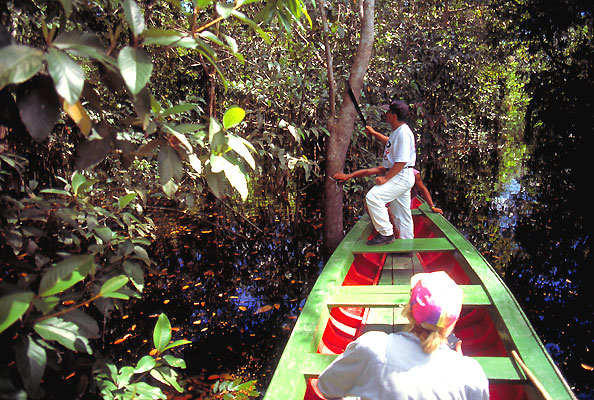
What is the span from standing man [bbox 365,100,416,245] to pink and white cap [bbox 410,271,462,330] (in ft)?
7.74

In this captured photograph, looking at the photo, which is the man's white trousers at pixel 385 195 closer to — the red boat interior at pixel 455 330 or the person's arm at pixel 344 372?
the red boat interior at pixel 455 330

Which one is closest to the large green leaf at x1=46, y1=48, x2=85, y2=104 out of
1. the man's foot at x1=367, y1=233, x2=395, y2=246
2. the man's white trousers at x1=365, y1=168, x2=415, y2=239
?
the man's white trousers at x1=365, y1=168, x2=415, y2=239

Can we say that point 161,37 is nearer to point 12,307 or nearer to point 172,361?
point 12,307

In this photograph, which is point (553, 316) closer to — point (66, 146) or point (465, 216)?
point (465, 216)

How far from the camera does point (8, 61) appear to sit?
0.88 m

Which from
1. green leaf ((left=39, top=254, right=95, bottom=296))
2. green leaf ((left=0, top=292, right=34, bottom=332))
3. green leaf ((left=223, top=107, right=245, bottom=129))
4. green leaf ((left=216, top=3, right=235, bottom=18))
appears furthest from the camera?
green leaf ((left=223, top=107, right=245, bottom=129))

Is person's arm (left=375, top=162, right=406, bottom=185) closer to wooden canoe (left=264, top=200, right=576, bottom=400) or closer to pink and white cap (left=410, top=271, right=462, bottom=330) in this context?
wooden canoe (left=264, top=200, right=576, bottom=400)

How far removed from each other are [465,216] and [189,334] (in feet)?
23.3

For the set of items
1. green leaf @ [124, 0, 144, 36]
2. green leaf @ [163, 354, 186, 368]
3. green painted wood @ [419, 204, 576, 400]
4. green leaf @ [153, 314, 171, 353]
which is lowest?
green painted wood @ [419, 204, 576, 400]

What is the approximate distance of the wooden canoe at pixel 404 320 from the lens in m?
1.93

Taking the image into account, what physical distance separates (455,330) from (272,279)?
3367 mm

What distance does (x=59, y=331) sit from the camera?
3.44 feet

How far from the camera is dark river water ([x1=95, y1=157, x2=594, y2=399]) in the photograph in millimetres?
4309

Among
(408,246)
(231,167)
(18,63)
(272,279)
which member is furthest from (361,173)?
(18,63)
